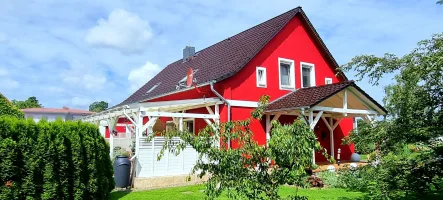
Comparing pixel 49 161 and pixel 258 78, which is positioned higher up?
pixel 258 78

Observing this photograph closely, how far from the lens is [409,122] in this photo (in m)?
7.54

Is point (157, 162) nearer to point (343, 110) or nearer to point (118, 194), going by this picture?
point (118, 194)

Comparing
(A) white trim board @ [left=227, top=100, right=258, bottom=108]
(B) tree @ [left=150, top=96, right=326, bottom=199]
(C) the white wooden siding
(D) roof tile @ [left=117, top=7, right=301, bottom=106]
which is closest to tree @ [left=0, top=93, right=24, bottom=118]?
(C) the white wooden siding

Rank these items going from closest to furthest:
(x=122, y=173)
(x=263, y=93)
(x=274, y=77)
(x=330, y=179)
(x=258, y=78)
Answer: (x=122, y=173)
(x=330, y=179)
(x=258, y=78)
(x=263, y=93)
(x=274, y=77)

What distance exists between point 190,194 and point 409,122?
232 inches

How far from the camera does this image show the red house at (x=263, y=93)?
44.2 feet

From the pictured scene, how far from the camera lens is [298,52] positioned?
59.7 ft

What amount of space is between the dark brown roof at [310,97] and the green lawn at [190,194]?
3731mm

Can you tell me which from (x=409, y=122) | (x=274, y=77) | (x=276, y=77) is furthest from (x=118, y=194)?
(x=276, y=77)

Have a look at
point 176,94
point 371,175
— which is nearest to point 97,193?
point 371,175

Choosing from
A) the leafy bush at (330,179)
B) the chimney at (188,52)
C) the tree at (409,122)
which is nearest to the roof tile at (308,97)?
the leafy bush at (330,179)

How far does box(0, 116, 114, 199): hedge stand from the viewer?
7430 mm

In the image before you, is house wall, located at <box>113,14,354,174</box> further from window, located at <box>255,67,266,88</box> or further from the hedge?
the hedge

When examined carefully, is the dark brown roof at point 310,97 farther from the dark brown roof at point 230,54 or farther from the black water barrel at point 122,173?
the black water barrel at point 122,173
